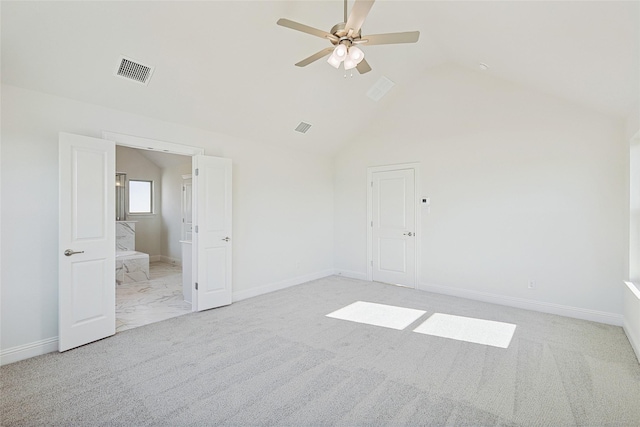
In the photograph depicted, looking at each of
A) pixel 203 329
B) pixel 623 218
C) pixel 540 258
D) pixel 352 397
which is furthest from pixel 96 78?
pixel 623 218

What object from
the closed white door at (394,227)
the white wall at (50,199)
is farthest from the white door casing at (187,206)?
the closed white door at (394,227)

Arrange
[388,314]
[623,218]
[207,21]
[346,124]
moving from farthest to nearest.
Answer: [346,124], [388,314], [623,218], [207,21]

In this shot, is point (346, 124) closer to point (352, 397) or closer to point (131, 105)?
point (131, 105)

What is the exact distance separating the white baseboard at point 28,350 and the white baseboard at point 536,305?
498 cm

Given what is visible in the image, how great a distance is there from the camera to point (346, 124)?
5.71m

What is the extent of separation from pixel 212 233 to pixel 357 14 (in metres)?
3.25

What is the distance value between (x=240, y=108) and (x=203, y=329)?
285 cm

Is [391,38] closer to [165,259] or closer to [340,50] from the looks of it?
[340,50]

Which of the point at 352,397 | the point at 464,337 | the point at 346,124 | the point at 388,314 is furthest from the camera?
the point at 346,124

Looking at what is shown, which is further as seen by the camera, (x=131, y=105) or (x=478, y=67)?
(x=478, y=67)

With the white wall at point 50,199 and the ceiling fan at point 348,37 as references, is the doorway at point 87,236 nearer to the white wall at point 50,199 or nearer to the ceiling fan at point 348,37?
the white wall at point 50,199

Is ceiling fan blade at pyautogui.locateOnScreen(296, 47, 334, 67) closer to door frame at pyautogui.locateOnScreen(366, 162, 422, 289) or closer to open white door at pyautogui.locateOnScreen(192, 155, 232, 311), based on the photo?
open white door at pyautogui.locateOnScreen(192, 155, 232, 311)

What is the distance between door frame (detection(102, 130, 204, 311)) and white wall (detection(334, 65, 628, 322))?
11.0 ft

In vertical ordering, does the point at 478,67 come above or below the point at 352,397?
above
